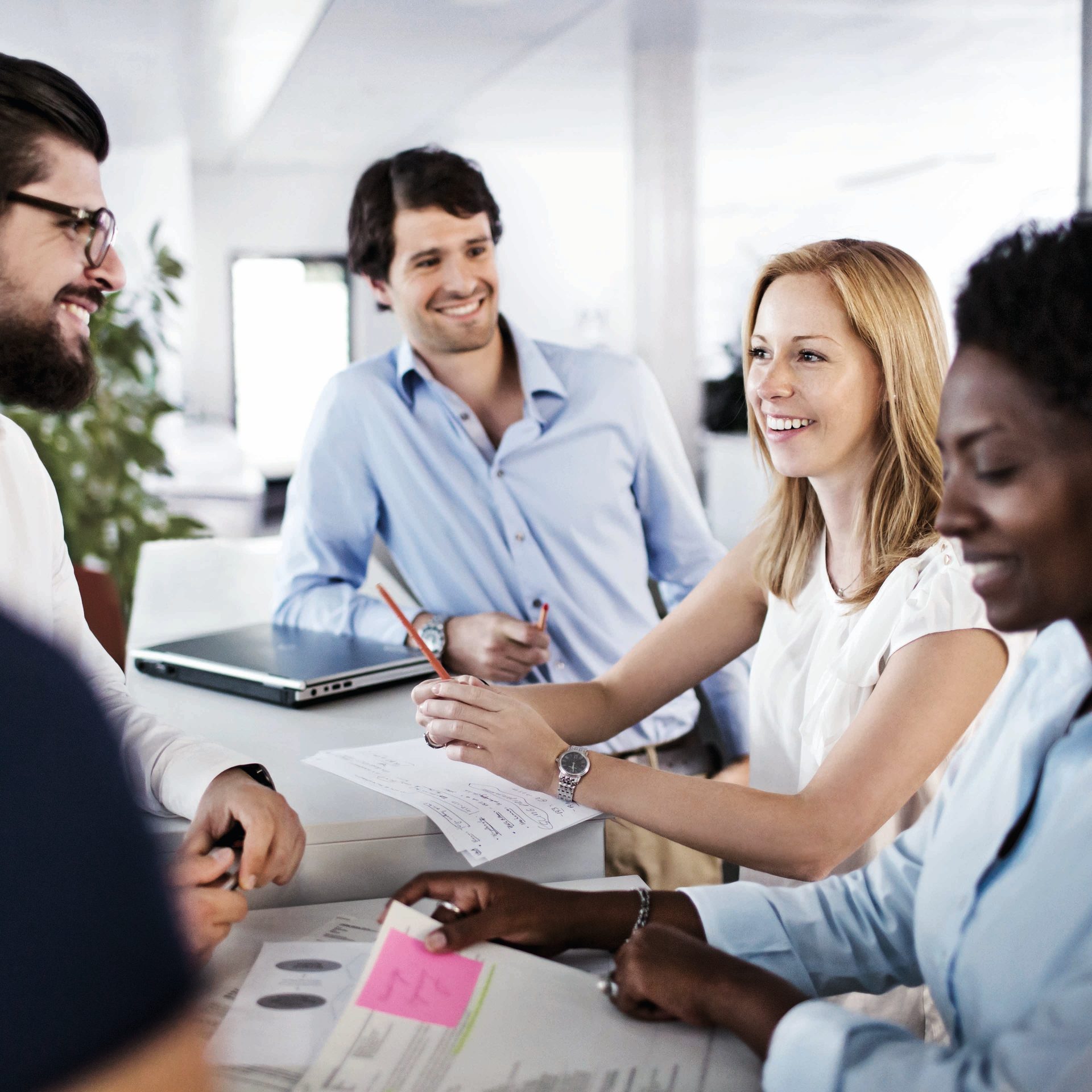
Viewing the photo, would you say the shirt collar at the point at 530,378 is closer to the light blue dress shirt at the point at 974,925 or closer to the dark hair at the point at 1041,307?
the light blue dress shirt at the point at 974,925

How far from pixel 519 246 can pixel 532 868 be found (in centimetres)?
987

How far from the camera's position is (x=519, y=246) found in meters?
10.6

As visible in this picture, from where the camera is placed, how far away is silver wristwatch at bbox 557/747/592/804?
1.31 meters

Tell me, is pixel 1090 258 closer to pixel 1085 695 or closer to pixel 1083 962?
pixel 1085 695

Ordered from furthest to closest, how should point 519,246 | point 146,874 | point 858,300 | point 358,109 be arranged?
point 519,246 < point 358,109 < point 858,300 < point 146,874

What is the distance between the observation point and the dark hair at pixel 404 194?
229 cm

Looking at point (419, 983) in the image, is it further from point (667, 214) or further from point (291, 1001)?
point (667, 214)

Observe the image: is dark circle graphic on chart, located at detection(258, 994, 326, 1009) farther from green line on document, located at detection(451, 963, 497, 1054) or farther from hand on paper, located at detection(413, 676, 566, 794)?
hand on paper, located at detection(413, 676, 566, 794)

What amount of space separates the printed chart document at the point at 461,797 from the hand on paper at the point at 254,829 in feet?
0.52

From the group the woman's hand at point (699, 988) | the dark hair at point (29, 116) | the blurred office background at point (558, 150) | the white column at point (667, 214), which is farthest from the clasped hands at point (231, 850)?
the white column at point (667, 214)

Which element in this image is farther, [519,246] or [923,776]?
[519,246]

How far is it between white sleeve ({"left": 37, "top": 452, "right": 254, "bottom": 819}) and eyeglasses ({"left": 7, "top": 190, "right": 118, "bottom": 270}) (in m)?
0.32

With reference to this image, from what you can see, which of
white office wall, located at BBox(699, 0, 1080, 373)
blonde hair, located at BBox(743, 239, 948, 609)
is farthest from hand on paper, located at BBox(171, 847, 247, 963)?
white office wall, located at BBox(699, 0, 1080, 373)

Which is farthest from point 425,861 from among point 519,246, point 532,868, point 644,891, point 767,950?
point 519,246
